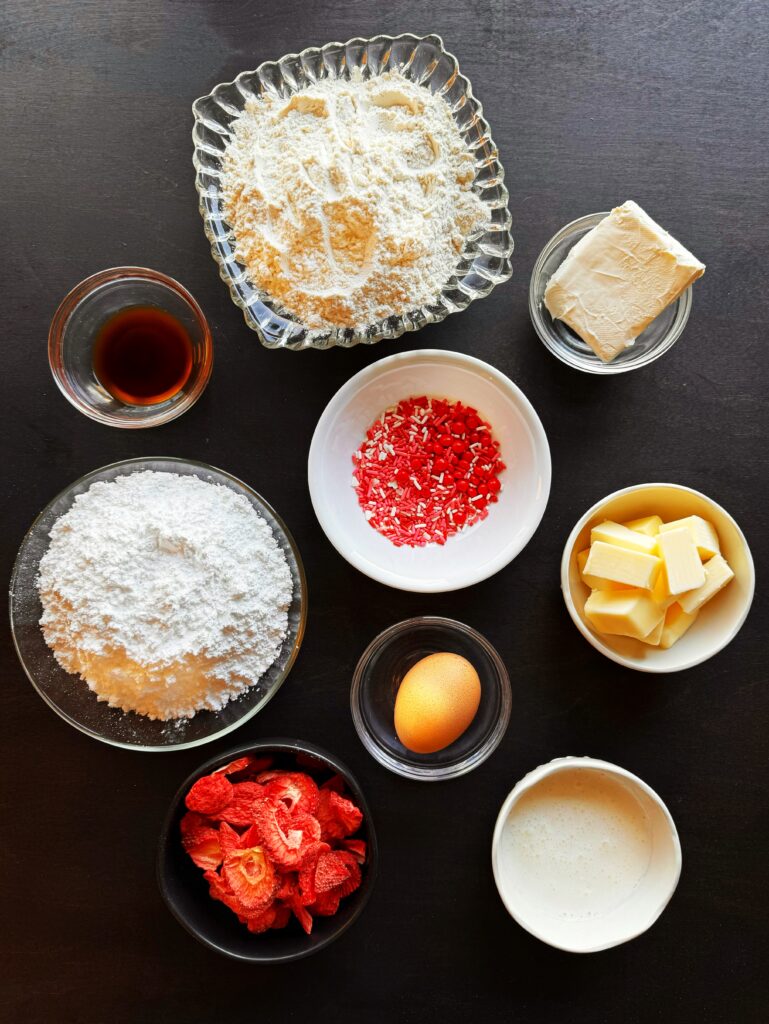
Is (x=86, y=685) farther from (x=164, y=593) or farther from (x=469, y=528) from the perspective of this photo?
(x=469, y=528)

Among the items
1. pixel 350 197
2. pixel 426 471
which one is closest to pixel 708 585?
pixel 426 471

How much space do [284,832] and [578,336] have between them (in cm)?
111

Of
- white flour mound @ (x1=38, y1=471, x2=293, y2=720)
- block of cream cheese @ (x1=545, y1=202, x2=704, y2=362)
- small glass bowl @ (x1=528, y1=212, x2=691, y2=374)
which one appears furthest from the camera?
small glass bowl @ (x1=528, y1=212, x2=691, y2=374)

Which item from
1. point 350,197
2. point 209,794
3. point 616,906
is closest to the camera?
point 350,197

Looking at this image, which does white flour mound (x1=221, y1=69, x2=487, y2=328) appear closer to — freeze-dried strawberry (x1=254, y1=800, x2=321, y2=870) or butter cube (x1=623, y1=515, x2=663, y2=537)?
butter cube (x1=623, y1=515, x2=663, y2=537)

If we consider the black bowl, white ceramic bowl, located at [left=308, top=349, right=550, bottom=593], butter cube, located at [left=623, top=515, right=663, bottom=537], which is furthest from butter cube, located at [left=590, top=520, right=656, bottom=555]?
the black bowl

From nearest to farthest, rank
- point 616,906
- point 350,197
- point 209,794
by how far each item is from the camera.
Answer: point 350,197 → point 209,794 → point 616,906

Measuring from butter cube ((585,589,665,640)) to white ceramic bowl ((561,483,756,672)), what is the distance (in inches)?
1.4

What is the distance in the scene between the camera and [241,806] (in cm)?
132

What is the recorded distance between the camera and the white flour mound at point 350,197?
1.24m

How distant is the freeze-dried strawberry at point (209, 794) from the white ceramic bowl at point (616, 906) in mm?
516

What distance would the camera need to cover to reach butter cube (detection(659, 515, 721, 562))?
1.34m

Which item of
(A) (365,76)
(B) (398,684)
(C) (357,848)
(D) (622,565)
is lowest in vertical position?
(C) (357,848)

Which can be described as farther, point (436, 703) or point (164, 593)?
point (436, 703)
